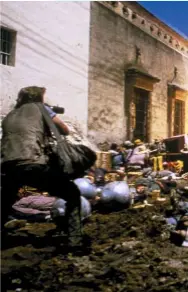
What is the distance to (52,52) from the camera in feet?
33.6

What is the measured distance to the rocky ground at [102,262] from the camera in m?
2.94

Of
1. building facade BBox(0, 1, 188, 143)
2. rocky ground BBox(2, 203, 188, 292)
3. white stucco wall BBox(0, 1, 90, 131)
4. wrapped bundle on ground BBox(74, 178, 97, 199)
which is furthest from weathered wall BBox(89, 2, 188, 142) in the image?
rocky ground BBox(2, 203, 188, 292)

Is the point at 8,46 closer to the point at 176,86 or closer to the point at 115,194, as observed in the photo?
the point at 115,194

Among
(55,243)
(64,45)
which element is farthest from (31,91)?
(64,45)

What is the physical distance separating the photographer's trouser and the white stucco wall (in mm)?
5443

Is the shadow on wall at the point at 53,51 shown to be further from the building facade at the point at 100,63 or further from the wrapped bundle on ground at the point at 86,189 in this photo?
the wrapped bundle on ground at the point at 86,189

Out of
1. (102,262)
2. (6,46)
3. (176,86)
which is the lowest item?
(102,262)

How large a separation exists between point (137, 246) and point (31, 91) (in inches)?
74.9

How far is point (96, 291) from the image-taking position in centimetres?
284

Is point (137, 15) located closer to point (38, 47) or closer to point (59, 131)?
point (38, 47)

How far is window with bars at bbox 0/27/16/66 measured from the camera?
9.14m

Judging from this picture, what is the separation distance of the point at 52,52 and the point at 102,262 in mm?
7609

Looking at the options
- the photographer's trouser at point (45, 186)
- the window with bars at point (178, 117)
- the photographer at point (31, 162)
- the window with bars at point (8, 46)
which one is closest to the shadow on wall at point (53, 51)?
the window with bars at point (8, 46)

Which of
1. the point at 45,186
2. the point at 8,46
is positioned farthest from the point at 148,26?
the point at 45,186
